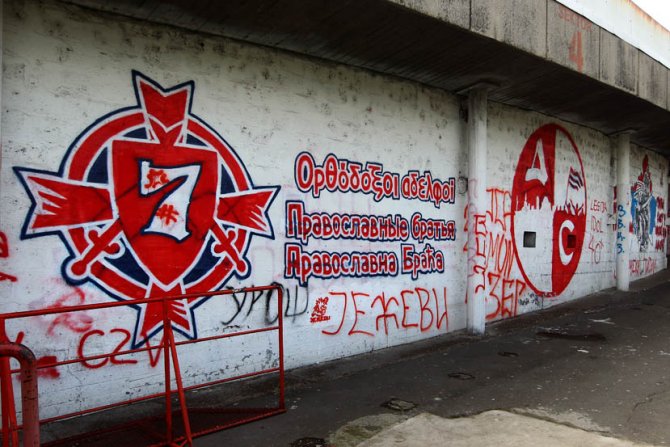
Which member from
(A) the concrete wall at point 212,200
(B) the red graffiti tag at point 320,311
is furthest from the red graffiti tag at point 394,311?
(B) the red graffiti tag at point 320,311

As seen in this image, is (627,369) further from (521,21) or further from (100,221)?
(100,221)

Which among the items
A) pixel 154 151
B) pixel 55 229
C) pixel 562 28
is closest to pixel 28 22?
pixel 154 151

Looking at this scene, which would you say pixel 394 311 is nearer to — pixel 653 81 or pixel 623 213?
pixel 653 81

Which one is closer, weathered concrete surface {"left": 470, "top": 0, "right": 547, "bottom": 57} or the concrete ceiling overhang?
the concrete ceiling overhang

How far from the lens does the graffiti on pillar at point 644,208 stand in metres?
13.3

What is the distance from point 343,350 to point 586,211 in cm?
747

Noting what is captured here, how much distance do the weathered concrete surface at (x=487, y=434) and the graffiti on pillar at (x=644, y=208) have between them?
1084 cm

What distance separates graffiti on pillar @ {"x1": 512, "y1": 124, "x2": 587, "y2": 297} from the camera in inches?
372

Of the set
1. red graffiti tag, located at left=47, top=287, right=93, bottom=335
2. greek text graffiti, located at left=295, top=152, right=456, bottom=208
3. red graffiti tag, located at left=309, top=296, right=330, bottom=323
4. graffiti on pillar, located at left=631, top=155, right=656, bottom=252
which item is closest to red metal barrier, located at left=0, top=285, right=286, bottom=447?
red graffiti tag, located at left=47, top=287, right=93, bottom=335

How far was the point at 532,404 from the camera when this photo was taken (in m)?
4.85

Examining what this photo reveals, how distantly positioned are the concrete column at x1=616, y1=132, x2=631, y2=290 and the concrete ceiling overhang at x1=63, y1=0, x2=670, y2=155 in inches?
88.1

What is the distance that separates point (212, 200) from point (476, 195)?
4.39m

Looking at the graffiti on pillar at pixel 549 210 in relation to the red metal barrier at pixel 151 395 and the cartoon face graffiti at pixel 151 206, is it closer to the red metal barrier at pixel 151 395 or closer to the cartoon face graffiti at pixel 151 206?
the cartoon face graffiti at pixel 151 206

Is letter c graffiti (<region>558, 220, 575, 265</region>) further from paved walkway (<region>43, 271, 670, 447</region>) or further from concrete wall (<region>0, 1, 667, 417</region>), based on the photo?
paved walkway (<region>43, 271, 670, 447</region>)
